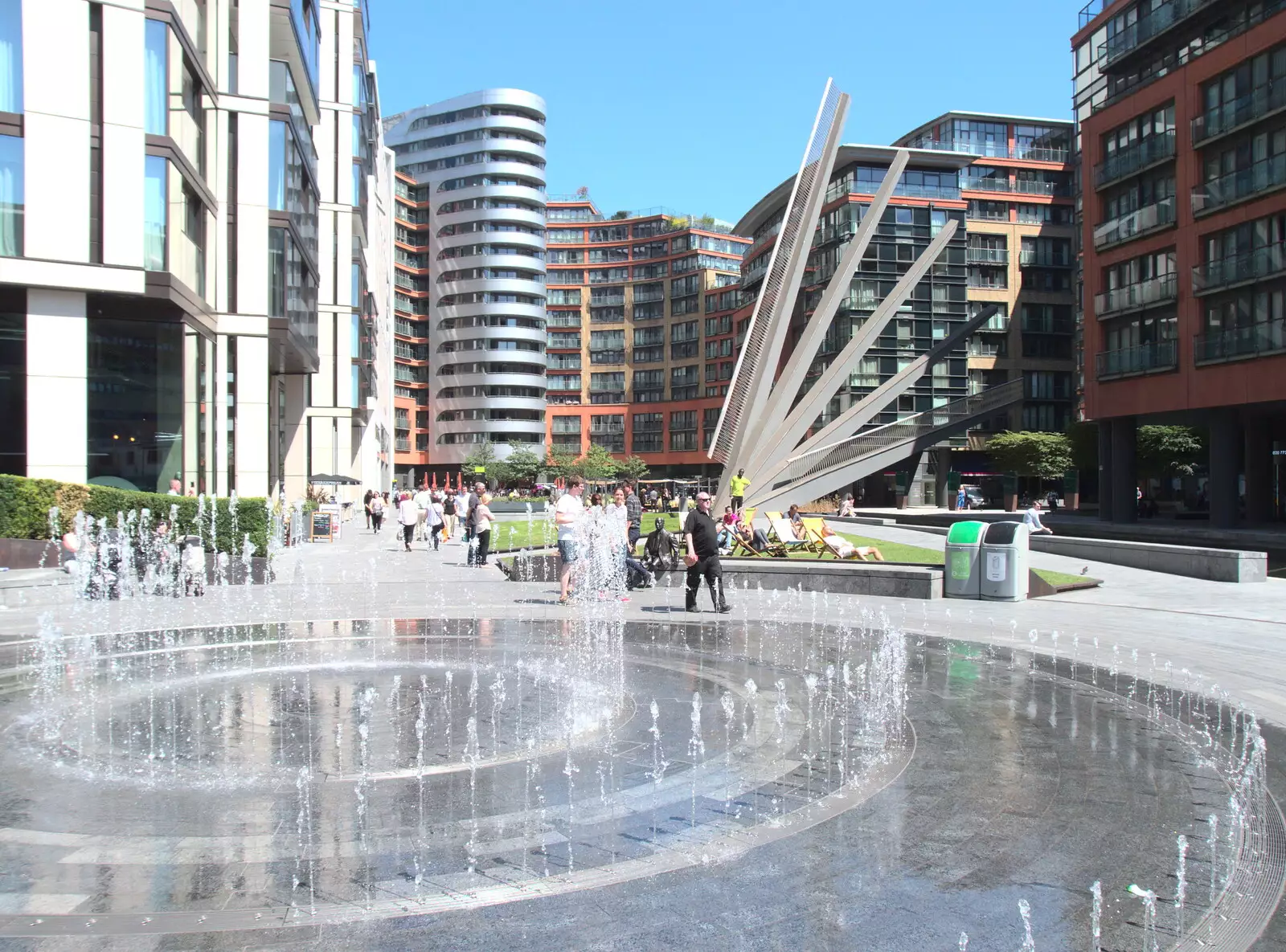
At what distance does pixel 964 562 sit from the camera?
55.7 feet

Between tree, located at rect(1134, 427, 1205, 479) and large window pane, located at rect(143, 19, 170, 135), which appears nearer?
large window pane, located at rect(143, 19, 170, 135)

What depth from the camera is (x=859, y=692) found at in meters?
9.31

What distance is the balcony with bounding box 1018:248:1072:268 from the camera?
7575cm

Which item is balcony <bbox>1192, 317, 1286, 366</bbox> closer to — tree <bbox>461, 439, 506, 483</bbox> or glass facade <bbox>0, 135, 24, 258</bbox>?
glass facade <bbox>0, 135, 24, 258</bbox>

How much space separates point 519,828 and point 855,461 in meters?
34.3

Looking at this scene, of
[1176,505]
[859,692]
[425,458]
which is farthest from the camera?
[425,458]

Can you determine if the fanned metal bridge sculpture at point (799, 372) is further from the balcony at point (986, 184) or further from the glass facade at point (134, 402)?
the balcony at point (986, 184)

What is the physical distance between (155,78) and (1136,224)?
35553 mm

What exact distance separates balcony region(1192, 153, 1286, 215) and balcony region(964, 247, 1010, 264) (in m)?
37.9

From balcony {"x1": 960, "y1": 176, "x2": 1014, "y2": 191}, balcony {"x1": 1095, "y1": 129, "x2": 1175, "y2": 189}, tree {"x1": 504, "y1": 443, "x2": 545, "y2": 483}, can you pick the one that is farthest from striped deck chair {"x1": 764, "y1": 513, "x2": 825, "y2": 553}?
tree {"x1": 504, "y1": 443, "x2": 545, "y2": 483}

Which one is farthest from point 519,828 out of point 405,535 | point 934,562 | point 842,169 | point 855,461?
point 842,169

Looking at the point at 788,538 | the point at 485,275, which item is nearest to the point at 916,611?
the point at 788,538

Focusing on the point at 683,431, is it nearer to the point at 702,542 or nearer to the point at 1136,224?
the point at 1136,224

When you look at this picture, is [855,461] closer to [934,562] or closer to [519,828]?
[934,562]
